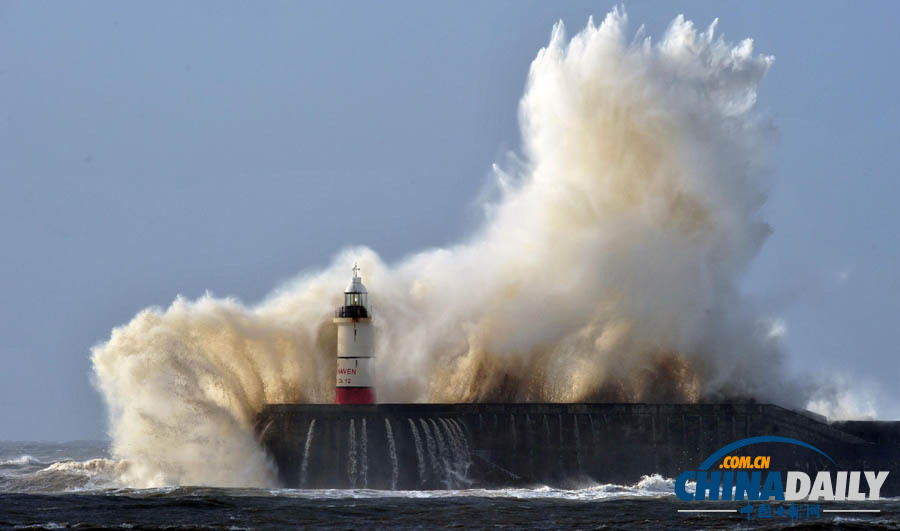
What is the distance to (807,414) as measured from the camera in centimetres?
4806

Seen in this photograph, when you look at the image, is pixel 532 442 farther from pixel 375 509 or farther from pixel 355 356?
pixel 375 509

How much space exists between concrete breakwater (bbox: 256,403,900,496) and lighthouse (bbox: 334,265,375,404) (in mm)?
1945

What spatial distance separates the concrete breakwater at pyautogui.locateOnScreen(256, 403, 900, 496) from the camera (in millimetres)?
43594

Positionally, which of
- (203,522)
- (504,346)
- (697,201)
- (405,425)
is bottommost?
(203,522)

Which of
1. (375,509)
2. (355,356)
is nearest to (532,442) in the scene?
(355,356)

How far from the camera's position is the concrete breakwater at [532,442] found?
143 feet

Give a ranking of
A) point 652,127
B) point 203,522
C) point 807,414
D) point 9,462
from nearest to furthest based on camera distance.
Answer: point 203,522 → point 807,414 → point 652,127 → point 9,462

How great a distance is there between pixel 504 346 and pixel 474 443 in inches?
242

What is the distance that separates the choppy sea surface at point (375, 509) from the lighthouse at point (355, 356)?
172 inches

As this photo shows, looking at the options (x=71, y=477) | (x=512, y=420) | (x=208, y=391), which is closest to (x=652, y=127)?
(x=512, y=420)

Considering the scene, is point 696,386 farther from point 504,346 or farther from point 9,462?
point 9,462

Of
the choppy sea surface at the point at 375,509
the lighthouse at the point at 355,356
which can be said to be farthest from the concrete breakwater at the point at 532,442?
the lighthouse at the point at 355,356

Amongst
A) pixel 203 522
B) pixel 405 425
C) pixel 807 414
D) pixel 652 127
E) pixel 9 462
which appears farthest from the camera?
pixel 9 462

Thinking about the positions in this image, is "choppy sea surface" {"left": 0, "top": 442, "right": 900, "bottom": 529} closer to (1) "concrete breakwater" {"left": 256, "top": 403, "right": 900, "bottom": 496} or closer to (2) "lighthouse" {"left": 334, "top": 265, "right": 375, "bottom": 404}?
(1) "concrete breakwater" {"left": 256, "top": 403, "right": 900, "bottom": 496}
